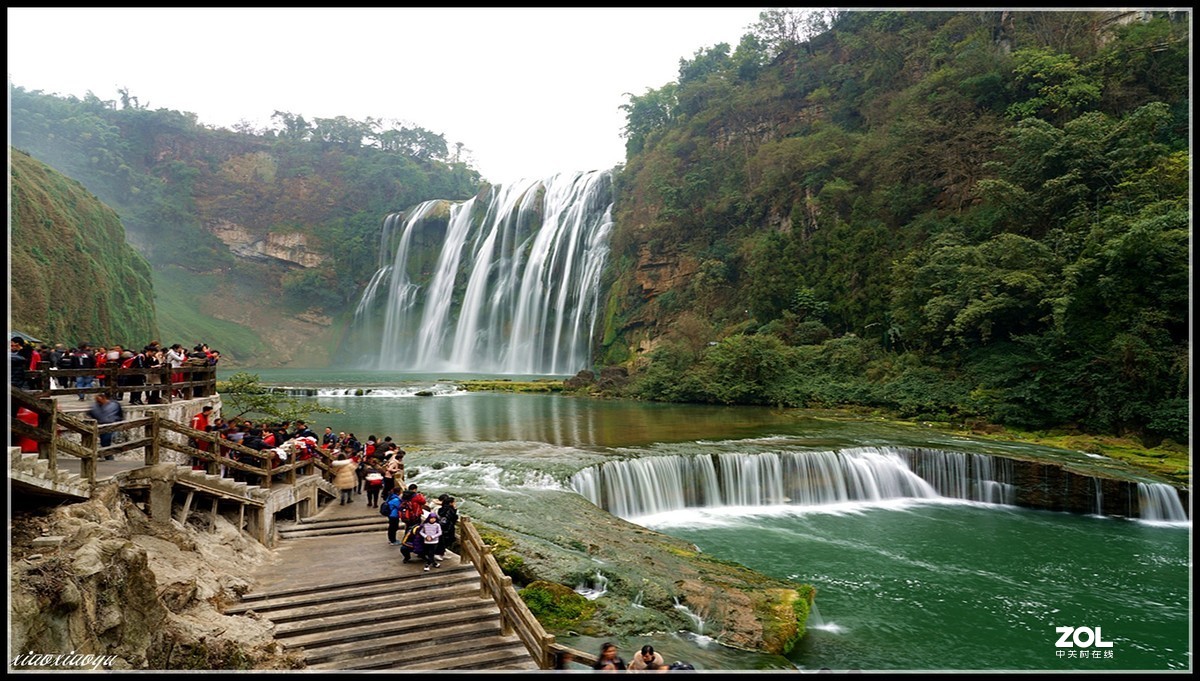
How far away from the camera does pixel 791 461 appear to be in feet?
58.1

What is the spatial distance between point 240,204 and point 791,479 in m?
88.1

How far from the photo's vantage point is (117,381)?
11367mm

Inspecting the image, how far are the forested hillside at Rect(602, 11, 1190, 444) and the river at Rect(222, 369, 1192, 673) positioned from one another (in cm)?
466

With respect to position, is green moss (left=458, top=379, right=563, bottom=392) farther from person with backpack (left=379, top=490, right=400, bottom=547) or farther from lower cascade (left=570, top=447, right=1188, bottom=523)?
person with backpack (left=379, top=490, right=400, bottom=547)

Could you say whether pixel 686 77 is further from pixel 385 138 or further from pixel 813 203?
pixel 385 138

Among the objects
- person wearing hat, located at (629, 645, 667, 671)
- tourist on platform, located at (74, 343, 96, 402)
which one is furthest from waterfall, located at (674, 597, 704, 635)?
tourist on platform, located at (74, 343, 96, 402)

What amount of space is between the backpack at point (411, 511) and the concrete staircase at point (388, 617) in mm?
568

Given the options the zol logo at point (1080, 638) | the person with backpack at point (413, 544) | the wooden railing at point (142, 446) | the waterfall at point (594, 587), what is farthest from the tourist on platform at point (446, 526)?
the zol logo at point (1080, 638)

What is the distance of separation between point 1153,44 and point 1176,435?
808 inches

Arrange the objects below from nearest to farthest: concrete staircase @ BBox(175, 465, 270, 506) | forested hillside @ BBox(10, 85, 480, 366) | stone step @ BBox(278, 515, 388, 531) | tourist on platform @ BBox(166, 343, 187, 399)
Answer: concrete staircase @ BBox(175, 465, 270, 506) < stone step @ BBox(278, 515, 388, 531) < tourist on platform @ BBox(166, 343, 187, 399) < forested hillside @ BBox(10, 85, 480, 366)

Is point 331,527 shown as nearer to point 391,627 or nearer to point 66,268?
point 391,627

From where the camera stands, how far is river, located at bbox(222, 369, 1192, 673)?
902 centimetres

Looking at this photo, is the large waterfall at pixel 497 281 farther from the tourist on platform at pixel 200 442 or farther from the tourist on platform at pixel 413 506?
the tourist on platform at pixel 413 506

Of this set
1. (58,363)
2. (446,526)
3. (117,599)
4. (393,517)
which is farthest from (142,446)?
(58,363)
